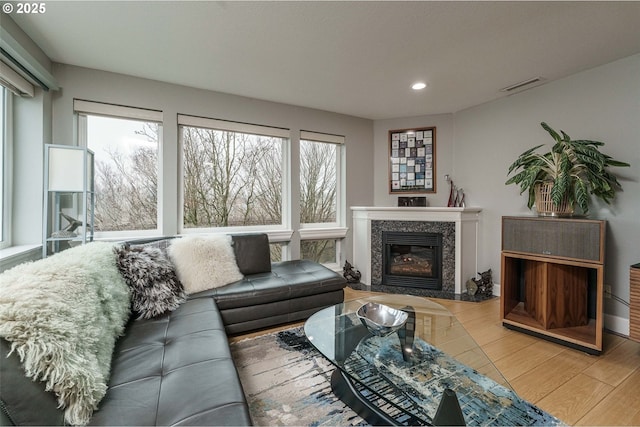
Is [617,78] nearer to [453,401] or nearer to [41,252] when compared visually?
[453,401]

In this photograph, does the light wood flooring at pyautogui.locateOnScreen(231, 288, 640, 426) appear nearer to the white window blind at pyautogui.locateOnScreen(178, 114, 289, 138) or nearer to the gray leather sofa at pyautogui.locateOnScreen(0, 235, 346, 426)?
the gray leather sofa at pyautogui.locateOnScreen(0, 235, 346, 426)

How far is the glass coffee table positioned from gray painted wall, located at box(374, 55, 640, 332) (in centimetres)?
192

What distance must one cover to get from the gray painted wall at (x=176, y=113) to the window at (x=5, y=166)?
0.33 m

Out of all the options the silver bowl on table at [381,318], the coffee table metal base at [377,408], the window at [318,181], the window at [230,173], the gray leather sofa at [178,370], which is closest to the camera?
the gray leather sofa at [178,370]

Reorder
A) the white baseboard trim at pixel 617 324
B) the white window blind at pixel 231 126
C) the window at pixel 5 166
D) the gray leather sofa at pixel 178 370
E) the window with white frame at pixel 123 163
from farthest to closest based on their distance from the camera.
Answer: the white window blind at pixel 231 126 → the window with white frame at pixel 123 163 → the white baseboard trim at pixel 617 324 → the window at pixel 5 166 → the gray leather sofa at pixel 178 370

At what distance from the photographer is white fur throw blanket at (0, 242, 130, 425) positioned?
0.87m

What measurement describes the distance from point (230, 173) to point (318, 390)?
259 cm

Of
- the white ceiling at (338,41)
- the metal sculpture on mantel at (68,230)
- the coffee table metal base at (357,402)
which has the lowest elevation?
the coffee table metal base at (357,402)

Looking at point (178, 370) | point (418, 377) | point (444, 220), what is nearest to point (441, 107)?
point (444, 220)

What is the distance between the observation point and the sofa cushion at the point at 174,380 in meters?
0.93

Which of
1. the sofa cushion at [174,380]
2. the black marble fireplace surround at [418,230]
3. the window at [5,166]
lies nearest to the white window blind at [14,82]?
the window at [5,166]

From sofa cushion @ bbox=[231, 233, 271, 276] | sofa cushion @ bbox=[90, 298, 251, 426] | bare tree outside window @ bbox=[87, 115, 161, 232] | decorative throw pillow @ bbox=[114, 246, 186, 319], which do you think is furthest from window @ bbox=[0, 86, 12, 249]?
sofa cushion @ bbox=[231, 233, 271, 276]

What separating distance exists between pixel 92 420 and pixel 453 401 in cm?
128

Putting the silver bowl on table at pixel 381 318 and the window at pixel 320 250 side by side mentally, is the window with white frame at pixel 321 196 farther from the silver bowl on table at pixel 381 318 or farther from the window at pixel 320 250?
the silver bowl on table at pixel 381 318
